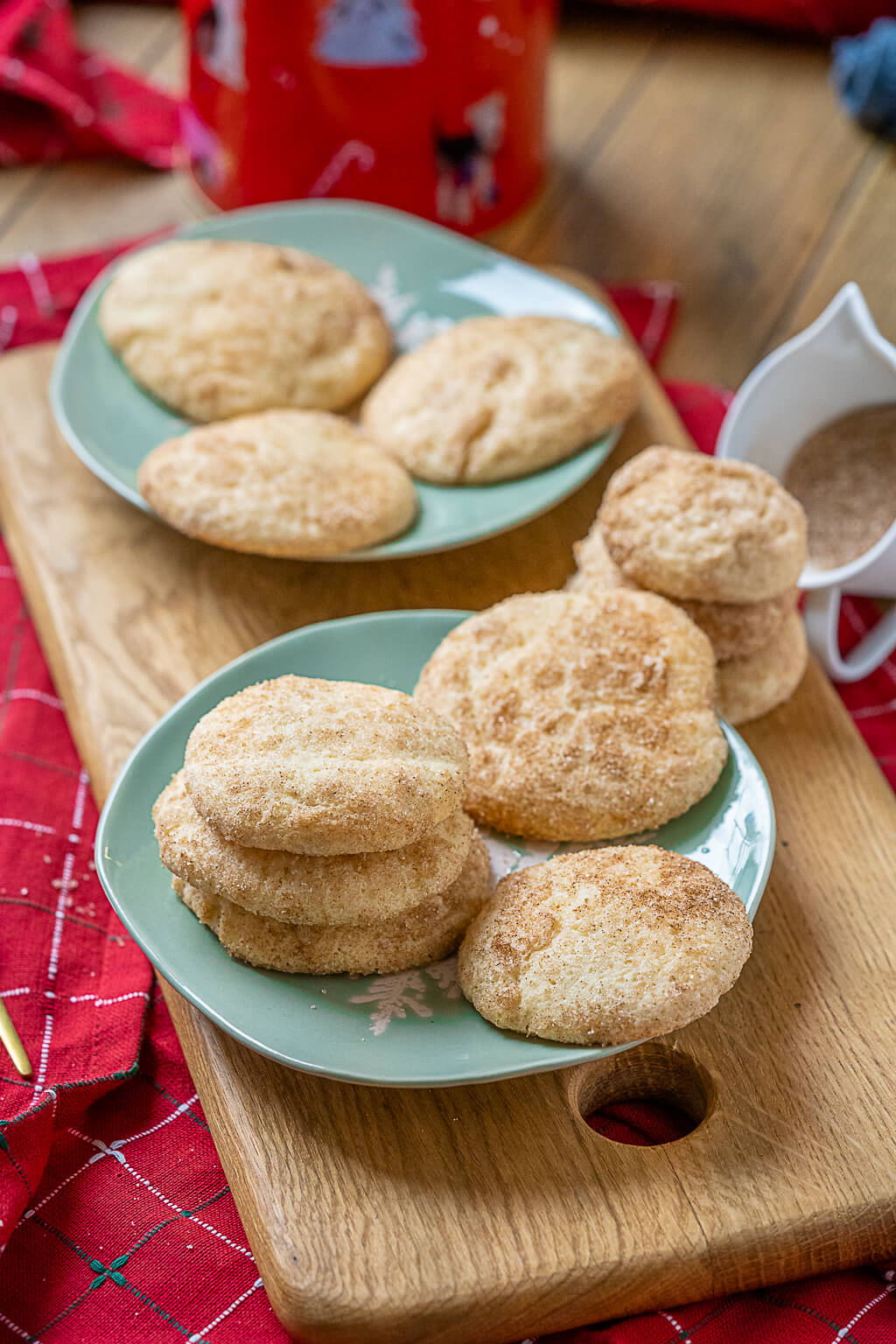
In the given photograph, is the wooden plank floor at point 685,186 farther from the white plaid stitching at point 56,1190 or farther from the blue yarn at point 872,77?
the white plaid stitching at point 56,1190

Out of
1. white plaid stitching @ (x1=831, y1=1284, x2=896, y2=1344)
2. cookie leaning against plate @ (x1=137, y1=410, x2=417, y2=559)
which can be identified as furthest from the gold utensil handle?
white plaid stitching @ (x1=831, y1=1284, x2=896, y2=1344)

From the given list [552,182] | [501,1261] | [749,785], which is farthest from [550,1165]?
[552,182]

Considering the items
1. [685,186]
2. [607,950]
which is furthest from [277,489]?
[685,186]

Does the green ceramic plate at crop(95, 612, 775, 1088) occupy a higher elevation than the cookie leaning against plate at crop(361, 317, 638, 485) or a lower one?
lower

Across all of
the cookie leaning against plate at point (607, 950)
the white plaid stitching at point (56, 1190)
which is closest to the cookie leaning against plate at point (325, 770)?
the cookie leaning against plate at point (607, 950)

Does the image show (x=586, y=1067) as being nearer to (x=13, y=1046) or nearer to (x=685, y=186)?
(x=13, y=1046)

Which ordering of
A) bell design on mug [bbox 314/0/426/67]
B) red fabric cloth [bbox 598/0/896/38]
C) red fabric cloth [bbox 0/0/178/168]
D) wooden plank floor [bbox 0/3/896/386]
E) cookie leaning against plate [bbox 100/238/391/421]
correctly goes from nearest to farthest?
cookie leaning against plate [bbox 100/238/391/421] → bell design on mug [bbox 314/0/426/67] → wooden plank floor [bbox 0/3/896/386] → red fabric cloth [bbox 0/0/178/168] → red fabric cloth [bbox 598/0/896/38]

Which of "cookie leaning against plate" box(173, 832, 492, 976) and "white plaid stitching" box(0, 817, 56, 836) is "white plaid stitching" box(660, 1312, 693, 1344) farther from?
"white plaid stitching" box(0, 817, 56, 836)
